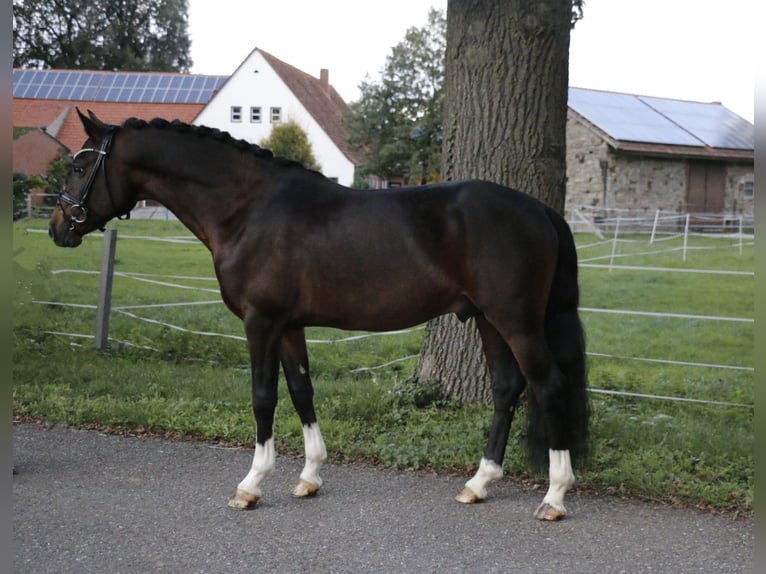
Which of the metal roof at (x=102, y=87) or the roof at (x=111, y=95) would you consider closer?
the roof at (x=111, y=95)

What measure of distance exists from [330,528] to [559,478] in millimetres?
1246

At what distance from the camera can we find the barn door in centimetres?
3222

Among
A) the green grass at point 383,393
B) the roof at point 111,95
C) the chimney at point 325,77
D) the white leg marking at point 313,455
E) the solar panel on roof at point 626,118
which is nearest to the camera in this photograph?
the white leg marking at point 313,455

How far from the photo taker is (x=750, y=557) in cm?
375

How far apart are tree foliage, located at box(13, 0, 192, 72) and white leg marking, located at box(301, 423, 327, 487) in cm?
2660

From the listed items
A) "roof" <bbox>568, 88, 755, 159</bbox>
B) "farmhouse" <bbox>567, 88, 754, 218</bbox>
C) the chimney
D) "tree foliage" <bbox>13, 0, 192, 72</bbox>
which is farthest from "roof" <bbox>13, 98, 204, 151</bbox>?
the chimney

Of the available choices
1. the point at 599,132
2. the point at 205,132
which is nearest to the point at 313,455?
the point at 205,132

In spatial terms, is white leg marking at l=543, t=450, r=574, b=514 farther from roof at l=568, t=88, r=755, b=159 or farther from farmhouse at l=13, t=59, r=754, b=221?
roof at l=568, t=88, r=755, b=159

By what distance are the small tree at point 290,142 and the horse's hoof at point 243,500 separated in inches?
1032

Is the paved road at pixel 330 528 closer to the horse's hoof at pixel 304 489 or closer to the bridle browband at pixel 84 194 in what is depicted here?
the horse's hoof at pixel 304 489

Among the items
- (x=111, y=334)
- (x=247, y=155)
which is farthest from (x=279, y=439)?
(x=111, y=334)

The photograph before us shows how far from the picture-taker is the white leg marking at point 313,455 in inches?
180

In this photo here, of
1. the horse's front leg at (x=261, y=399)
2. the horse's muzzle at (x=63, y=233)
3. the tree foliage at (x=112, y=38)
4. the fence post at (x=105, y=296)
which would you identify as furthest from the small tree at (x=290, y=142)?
the horse's front leg at (x=261, y=399)

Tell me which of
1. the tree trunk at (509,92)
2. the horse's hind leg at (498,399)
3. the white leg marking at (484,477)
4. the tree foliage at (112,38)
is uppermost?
the tree foliage at (112,38)
